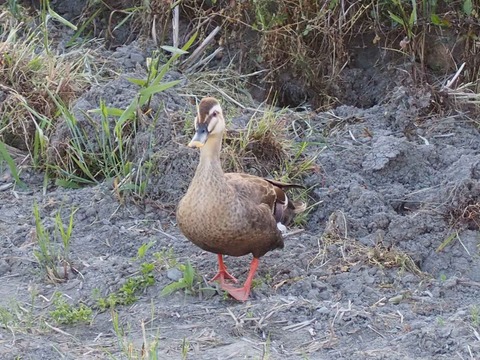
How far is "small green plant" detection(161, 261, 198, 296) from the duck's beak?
0.53 m

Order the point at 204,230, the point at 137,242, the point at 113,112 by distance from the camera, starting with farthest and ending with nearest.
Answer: the point at 113,112 < the point at 137,242 < the point at 204,230

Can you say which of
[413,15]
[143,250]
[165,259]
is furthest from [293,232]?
[413,15]

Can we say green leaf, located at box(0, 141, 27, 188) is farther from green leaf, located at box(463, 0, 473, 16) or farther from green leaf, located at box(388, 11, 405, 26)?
green leaf, located at box(463, 0, 473, 16)

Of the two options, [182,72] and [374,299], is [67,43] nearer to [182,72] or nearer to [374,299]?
[182,72]

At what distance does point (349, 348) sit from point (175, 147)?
191 cm

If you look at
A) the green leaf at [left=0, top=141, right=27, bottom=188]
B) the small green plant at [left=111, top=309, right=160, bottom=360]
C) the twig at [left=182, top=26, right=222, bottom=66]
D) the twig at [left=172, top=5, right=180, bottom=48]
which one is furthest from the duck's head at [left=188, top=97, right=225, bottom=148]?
the twig at [left=182, top=26, right=222, bottom=66]

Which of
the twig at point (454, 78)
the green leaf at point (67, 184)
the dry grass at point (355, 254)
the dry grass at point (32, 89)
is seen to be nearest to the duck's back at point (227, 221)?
the dry grass at point (355, 254)

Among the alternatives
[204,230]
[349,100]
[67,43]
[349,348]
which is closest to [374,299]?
[349,348]

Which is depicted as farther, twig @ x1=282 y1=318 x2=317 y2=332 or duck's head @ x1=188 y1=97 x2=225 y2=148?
duck's head @ x1=188 y1=97 x2=225 y2=148

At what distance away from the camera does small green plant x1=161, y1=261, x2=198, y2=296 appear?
447 centimetres

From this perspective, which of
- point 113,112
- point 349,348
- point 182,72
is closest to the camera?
point 349,348

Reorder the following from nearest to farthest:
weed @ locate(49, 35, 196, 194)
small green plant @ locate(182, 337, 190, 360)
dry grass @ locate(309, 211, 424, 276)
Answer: small green plant @ locate(182, 337, 190, 360)
dry grass @ locate(309, 211, 424, 276)
weed @ locate(49, 35, 196, 194)

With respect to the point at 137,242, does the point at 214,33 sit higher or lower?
higher

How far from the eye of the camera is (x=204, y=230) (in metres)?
4.50
